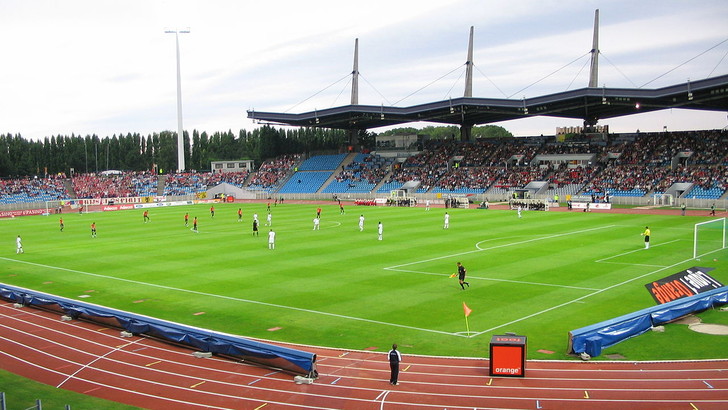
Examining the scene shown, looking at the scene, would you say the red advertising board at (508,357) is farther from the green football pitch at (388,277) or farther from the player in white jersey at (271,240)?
the player in white jersey at (271,240)

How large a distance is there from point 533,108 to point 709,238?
44.7 meters

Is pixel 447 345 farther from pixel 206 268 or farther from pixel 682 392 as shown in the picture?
pixel 206 268

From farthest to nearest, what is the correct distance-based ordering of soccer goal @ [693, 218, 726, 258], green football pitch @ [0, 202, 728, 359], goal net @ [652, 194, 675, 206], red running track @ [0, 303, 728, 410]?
goal net @ [652, 194, 675, 206] < soccer goal @ [693, 218, 726, 258] < green football pitch @ [0, 202, 728, 359] < red running track @ [0, 303, 728, 410]

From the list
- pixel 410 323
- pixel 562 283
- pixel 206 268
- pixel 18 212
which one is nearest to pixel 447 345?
pixel 410 323

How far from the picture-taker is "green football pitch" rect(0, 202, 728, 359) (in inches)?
837

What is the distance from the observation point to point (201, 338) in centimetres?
1925

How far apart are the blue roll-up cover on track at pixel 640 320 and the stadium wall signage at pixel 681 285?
526 mm

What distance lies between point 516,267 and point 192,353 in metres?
18.7

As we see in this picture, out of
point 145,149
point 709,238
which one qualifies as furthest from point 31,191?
point 709,238

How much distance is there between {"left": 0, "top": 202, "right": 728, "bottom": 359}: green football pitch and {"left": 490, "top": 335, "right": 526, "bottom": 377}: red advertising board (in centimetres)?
223

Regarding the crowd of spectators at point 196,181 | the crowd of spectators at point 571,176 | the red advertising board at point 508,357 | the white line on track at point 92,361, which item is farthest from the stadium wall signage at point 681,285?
the crowd of spectators at point 196,181

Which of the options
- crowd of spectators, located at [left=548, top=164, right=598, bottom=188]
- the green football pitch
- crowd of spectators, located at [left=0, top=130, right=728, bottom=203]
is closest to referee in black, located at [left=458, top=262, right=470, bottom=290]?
the green football pitch

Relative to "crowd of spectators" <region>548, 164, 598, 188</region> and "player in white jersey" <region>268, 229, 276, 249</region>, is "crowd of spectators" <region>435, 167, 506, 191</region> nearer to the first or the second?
"crowd of spectators" <region>548, 164, 598, 188</region>

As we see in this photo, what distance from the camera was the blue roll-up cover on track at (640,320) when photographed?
1822 centimetres
